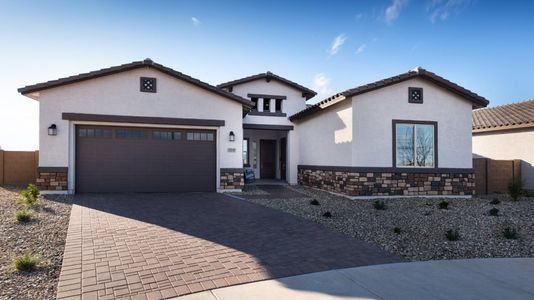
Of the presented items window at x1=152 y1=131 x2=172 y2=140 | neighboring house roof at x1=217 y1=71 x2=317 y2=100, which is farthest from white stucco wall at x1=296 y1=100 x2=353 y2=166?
window at x1=152 y1=131 x2=172 y2=140

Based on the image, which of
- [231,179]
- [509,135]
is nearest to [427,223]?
[231,179]

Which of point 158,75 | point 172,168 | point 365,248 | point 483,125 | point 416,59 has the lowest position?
point 365,248

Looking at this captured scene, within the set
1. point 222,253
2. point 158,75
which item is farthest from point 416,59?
point 222,253

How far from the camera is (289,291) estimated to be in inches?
151

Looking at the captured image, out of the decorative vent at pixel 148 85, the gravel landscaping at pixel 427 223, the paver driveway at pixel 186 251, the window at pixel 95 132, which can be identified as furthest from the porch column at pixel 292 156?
the window at pixel 95 132

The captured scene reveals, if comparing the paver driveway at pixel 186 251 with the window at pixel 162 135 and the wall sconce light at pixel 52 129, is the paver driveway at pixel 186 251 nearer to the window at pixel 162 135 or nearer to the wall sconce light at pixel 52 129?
the wall sconce light at pixel 52 129

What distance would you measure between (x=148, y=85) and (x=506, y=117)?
17.2 meters

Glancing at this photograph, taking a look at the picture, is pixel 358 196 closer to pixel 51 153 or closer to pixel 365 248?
pixel 365 248

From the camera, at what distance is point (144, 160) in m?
12.4

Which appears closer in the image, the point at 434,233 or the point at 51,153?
the point at 434,233

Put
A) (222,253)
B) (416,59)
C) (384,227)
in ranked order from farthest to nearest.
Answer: (416,59)
(384,227)
(222,253)

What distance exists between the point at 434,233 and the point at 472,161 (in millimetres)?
8133

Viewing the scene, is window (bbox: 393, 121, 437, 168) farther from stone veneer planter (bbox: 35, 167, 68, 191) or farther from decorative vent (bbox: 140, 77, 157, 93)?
stone veneer planter (bbox: 35, 167, 68, 191)

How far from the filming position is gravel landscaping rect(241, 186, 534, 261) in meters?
5.78
